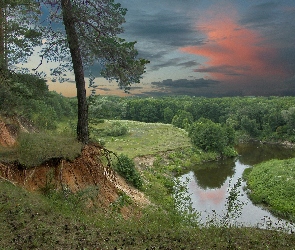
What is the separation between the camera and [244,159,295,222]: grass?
24875 millimetres

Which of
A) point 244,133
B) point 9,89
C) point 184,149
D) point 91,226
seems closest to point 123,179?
point 9,89

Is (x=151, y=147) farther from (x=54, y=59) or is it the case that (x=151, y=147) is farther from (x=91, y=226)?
(x=91, y=226)

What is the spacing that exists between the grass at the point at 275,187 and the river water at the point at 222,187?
0.93m

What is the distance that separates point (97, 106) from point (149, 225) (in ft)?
23.1

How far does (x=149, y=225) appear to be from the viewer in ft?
34.1

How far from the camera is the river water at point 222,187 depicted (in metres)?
21.6

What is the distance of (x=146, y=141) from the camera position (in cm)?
4772

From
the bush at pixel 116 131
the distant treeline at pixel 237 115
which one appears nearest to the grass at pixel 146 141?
the bush at pixel 116 131

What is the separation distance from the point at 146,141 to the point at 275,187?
75.0 feet

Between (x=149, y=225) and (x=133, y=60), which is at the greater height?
(x=133, y=60)

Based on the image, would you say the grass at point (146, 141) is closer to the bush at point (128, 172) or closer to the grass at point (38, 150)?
the bush at point (128, 172)

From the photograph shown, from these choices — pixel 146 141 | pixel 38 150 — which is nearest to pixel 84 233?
pixel 38 150

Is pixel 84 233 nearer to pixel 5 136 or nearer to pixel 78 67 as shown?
pixel 78 67

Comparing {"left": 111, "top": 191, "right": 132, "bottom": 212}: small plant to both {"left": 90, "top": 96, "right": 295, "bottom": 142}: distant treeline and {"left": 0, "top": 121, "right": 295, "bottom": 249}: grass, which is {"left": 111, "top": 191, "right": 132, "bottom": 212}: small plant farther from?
{"left": 90, "top": 96, "right": 295, "bottom": 142}: distant treeline
